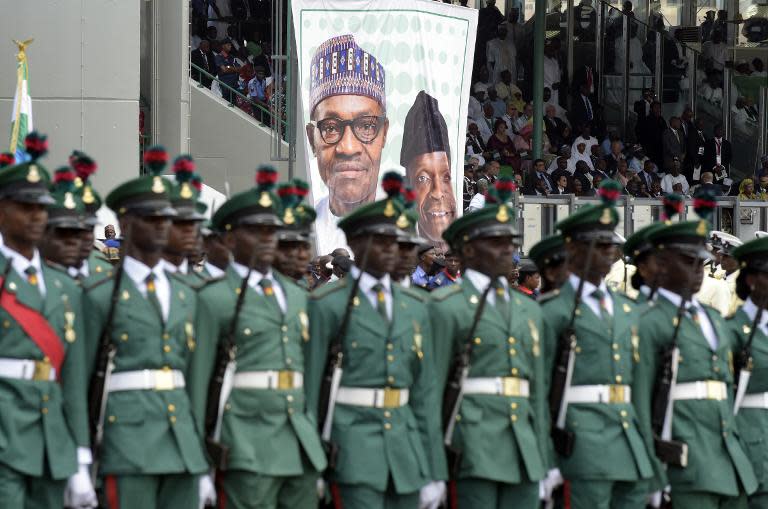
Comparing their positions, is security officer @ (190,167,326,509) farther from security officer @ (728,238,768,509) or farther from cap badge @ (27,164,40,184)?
security officer @ (728,238,768,509)

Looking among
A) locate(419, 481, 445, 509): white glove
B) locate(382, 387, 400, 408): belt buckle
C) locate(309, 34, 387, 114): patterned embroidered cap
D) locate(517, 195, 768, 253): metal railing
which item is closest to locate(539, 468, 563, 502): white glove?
locate(419, 481, 445, 509): white glove

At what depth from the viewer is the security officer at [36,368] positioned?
7551mm

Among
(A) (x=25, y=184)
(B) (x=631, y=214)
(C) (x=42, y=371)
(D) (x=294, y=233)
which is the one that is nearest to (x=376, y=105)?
(B) (x=631, y=214)

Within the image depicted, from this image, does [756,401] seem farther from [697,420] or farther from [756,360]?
[697,420]

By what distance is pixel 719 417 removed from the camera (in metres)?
9.37

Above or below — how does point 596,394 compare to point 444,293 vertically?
below

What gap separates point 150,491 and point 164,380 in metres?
0.52

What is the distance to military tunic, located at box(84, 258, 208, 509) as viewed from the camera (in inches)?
310

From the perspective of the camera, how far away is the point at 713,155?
25109 millimetres

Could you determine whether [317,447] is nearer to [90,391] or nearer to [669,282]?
[90,391]

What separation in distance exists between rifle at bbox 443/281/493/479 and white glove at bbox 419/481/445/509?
11cm

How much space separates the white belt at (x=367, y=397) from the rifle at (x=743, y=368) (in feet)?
7.33

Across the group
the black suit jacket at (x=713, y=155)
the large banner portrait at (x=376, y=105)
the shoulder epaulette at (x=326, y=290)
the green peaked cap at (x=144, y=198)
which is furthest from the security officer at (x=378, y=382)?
the black suit jacket at (x=713, y=155)

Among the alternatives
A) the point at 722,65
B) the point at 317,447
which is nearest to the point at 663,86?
the point at 722,65
